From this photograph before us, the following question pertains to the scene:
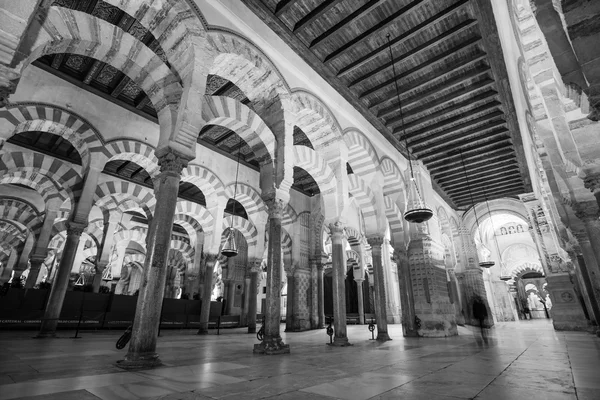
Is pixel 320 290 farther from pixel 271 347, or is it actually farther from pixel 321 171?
pixel 271 347

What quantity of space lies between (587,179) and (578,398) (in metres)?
3.89

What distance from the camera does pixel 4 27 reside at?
271 cm

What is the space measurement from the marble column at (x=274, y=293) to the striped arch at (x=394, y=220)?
4.48m

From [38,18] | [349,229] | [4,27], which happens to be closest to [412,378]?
[4,27]

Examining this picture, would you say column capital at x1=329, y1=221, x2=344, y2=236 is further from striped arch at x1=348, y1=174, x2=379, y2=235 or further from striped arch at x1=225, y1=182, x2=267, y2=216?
striped arch at x1=225, y1=182, x2=267, y2=216

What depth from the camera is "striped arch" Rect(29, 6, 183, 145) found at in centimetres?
395

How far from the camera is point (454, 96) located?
7.35 metres

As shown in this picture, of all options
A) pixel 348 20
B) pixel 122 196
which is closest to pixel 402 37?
pixel 348 20

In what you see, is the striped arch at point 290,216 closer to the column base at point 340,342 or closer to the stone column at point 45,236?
the column base at point 340,342

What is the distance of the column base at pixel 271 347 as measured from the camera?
4273mm

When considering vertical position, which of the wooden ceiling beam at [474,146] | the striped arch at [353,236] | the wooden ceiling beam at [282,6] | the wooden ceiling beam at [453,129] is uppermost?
the wooden ceiling beam at [282,6]

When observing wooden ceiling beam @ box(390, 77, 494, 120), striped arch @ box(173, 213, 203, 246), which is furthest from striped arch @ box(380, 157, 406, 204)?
striped arch @ box(173, 213, 203, 246)

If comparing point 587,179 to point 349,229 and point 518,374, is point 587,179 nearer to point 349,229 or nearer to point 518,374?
point 518,374

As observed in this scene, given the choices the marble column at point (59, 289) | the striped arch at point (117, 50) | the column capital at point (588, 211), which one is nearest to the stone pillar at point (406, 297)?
the column capital at point (588, 211)
